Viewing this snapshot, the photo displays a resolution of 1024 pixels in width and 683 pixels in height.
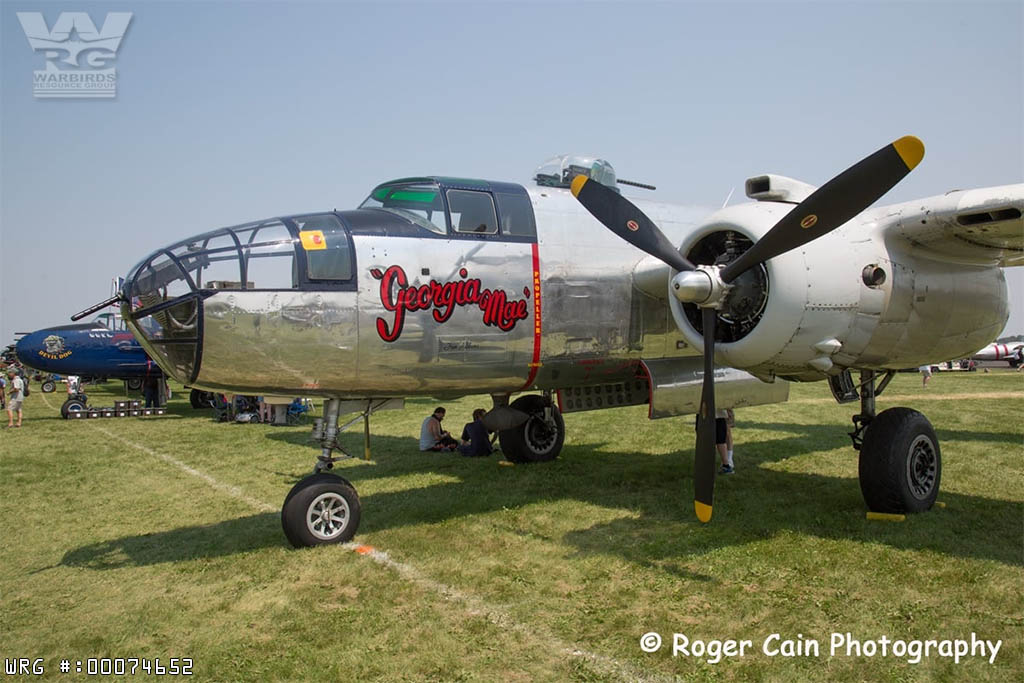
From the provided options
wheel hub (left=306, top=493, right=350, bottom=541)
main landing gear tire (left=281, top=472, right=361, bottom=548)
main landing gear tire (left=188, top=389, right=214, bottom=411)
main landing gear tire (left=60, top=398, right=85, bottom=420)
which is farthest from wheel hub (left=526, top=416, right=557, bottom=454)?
main landing gear tire (left=60, top=398, right=85, bottom=420)

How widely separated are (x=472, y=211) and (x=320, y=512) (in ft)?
12.3

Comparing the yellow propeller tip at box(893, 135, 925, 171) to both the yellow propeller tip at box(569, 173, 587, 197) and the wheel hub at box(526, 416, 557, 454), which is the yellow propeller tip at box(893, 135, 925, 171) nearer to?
the yellow propeller tip at box(569, 173, 587, 197)

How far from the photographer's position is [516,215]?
859 centimetres

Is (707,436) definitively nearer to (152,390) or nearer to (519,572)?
(519,572)

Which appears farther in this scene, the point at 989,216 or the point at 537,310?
the point at 537,310

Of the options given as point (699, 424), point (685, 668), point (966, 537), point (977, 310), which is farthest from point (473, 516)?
point (977, 310)

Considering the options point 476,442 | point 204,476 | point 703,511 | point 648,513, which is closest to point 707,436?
point 703,511

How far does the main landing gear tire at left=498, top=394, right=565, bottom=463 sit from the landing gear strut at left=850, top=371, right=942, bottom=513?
5347 millimetres

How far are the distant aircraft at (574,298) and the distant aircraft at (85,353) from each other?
1909 cm

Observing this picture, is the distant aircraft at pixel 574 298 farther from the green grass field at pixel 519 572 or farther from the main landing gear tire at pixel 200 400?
the main landing gear tire at pixel 200 400

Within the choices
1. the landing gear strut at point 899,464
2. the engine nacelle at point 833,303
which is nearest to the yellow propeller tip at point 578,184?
the engine nacelle at point 833,303

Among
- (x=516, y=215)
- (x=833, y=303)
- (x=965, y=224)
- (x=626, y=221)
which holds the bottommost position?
(x=833, y=303)

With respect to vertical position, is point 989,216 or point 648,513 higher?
point 989,216

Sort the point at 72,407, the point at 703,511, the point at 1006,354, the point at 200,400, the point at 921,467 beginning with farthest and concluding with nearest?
the point at 1006,354 → the point at 200,400 → the point at 72,407 → the point at 921,467 → the point at 703,511
